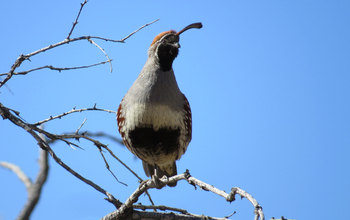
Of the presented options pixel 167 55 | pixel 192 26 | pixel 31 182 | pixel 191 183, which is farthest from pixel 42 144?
pixel 192 26

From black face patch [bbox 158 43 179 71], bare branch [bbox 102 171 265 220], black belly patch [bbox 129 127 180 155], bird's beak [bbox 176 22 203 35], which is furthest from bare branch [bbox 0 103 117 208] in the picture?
bird's beak [bbox 176 22 203 35]

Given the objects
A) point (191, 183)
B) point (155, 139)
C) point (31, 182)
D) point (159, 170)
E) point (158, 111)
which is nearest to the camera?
point (191, 183)

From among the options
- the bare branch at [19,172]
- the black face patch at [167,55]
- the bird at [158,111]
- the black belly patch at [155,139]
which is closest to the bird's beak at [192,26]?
the bird at [158,111]

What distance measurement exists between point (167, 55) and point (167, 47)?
0.09 m

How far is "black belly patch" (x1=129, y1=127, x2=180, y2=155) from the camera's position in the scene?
174 inches

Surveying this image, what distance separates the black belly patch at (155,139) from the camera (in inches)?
174

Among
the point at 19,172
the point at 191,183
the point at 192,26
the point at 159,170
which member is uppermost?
the point at 192,26

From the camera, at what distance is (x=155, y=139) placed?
14.7 ft

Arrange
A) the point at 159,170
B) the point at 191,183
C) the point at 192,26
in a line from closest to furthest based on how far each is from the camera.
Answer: the point at 191,183, the point at 192,26, the point at 159,170

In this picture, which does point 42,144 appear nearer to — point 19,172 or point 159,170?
point 19,172

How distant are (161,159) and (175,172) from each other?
1.73 feet

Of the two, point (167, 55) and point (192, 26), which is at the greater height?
point (192, 26)

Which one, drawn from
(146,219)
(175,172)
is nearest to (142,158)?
(175,172)

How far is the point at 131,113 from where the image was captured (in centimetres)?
446
